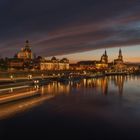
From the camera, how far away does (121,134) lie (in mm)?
26859

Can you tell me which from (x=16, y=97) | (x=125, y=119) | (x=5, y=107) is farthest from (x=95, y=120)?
(x=16, y=97)

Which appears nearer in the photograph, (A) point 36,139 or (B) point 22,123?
(A) point 36,139

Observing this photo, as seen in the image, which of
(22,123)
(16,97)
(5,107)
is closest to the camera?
(22,123)

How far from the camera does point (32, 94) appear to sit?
54.1 metres

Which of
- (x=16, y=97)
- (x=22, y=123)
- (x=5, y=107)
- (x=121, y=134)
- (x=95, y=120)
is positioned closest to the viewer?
(x=121, y=134)

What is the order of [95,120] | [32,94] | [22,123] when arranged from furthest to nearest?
1. [32,94]
2. [95,120]
3. [22,123]

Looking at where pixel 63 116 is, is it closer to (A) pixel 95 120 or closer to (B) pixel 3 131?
(A) pixel 95 120

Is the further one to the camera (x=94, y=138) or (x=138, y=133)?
(x=138, y=133)

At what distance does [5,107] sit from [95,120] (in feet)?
47.3

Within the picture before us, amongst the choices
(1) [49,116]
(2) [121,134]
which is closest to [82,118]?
(1) [49,116]

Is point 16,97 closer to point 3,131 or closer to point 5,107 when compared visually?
point 5,107

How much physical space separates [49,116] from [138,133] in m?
12.9

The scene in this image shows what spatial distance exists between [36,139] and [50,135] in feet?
6.29

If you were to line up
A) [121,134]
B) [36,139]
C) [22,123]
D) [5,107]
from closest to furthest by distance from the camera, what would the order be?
[36,139], [121,134], [22,123], [5,107]
